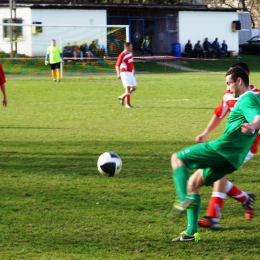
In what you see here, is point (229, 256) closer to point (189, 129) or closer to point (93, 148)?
point (93, 148)

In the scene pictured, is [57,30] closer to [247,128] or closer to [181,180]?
[181,180]

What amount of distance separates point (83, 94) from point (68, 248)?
52.2 ft

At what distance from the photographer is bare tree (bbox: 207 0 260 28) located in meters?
57.0

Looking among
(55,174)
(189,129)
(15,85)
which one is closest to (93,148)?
(55,174)

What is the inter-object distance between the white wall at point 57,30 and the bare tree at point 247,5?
20409 mm

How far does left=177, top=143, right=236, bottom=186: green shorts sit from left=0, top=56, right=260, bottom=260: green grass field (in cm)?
70

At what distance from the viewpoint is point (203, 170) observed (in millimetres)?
5332

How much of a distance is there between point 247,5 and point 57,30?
95.2 feet

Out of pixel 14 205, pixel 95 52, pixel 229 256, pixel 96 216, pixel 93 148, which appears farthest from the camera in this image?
pixel 95 52

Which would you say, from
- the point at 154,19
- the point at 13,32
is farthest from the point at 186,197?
the point at 154,19

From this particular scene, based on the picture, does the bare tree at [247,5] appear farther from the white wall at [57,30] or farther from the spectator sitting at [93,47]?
the spectator sitting at [93,47]

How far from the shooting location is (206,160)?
507 centimetres

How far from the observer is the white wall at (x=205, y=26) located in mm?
43312

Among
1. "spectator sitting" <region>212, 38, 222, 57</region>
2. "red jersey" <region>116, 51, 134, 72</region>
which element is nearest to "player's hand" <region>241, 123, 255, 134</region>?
"red jersey" <region>116, 51, 134, 72</region>
